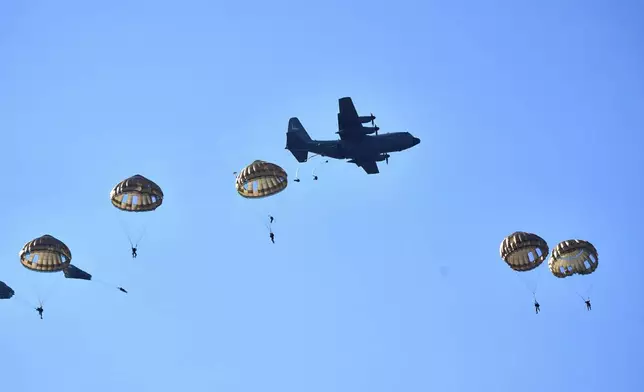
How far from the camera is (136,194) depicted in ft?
189

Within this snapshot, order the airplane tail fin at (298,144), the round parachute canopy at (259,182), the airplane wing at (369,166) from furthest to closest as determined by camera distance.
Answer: the airplane tail fin at (298,144) → the airplane wing at (369,166) → the round parachute canopy at (259,182)

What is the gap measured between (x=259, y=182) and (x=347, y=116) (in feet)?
49.5

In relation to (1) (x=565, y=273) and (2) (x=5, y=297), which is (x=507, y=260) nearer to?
(1) (x=565, y=273)

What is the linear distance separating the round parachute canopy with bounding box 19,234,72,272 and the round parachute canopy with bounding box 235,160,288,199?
13.7 m

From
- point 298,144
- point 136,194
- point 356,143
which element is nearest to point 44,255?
point 136,194

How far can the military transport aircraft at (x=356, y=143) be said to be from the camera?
70.6 m

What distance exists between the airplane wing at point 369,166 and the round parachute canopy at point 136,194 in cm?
2306

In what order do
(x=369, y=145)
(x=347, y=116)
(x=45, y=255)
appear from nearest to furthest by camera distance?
(x=45, y=255), (x=347, y=116), (x=369, y=145)

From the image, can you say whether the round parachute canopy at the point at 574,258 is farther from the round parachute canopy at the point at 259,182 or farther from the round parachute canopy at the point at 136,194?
the round parachute canopy at the point at 136,194

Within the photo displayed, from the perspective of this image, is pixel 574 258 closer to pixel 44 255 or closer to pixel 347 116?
pixel 347 116

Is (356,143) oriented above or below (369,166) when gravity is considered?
above

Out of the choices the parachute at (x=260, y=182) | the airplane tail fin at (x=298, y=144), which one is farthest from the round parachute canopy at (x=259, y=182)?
the airplane tail fin at (x=298, y=144)

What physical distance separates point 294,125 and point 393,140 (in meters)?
14.2

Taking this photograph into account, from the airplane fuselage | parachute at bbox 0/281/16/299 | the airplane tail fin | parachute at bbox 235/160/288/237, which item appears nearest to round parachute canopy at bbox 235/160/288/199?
parachute at bbox 235/160/288/237
